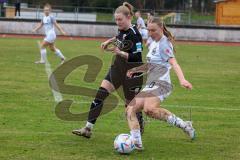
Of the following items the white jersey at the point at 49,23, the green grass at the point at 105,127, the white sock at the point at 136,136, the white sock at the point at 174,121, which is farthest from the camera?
the white jersey at the point at 49,23

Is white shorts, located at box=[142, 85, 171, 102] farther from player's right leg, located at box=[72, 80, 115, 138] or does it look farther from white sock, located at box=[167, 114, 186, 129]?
player's right leg, located at box=[72, 80, 115, 138]

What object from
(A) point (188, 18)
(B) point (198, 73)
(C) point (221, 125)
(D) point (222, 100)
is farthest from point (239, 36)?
(C) point (221, 125)

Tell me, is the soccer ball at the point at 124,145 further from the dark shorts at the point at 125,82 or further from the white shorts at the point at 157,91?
the dark shorts at the point at 125,82

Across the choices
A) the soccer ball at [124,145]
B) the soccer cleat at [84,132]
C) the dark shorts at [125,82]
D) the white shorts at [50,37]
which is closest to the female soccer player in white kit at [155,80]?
the soccer ball at [124,145]

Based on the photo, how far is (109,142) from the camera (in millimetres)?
9109

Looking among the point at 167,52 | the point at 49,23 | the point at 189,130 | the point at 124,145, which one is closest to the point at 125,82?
the point at 167,52

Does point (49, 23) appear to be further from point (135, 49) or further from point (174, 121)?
point (174, 121)

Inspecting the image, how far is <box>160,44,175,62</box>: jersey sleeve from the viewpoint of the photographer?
28.0ft

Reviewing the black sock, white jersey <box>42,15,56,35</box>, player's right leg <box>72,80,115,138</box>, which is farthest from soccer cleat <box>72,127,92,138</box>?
white jersey <box>42,15,56,35</box>

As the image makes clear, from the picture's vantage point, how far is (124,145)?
8.25 m

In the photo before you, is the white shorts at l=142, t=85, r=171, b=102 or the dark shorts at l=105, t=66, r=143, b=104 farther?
the dark shorts at l=105, t=66, r=143, b=104

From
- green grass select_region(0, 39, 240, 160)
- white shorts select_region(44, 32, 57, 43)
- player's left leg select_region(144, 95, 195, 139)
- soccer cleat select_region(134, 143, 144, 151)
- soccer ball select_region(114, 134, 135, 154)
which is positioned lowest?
green grass select_region(0, 39, 240, 160)

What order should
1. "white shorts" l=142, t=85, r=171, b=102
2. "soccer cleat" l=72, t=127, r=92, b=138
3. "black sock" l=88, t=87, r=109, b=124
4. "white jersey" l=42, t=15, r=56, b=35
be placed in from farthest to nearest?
"white jersey" l=42, t=15, r=56, b=35 < "black sock" l=88, t=87, r=109, b=124 < "soccer cleat" l=72, t=127, r=92, b=138 < "white shorts" l=142, t=85, r=171, b=102

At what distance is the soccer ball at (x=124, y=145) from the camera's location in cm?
825
